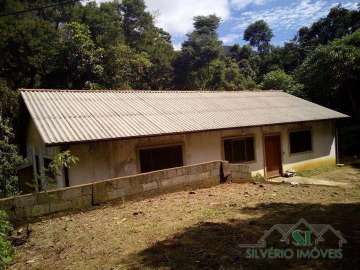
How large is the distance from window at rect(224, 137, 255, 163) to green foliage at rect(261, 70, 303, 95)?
44.8ft

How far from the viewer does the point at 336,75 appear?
23.8m

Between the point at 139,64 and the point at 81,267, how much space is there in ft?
93.5

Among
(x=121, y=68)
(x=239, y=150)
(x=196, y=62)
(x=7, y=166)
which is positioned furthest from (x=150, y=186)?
(x=196, y=62)

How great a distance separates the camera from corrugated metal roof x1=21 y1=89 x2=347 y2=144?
11055 millimetres

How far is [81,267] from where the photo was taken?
534 cm

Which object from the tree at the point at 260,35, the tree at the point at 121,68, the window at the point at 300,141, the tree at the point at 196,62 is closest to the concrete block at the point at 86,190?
the window at the point at 300,141

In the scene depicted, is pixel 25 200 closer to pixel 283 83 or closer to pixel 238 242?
pixel 238 242

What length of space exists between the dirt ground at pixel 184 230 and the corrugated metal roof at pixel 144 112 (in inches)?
121

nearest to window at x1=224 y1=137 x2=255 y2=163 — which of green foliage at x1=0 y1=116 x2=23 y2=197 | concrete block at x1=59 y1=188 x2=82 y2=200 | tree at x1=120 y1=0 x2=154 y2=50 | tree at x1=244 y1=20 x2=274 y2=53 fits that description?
concrete block at x1=59 y1=188 x2=82 y2=200

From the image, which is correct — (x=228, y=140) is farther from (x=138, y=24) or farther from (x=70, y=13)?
(x=138, y=24)

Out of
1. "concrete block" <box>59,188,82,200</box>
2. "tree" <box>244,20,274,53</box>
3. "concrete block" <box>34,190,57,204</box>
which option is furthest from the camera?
"tree" <box>244,20,274,53</box>

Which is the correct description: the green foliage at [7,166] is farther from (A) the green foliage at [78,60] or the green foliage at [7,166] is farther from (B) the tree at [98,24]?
(B) the tree at [98,24]

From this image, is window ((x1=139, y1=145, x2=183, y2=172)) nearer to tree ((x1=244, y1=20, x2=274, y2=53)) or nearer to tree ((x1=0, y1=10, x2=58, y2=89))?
tree ((x1=0, y1=10, x2=58, y2=89))

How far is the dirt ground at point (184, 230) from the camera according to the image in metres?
5.24
